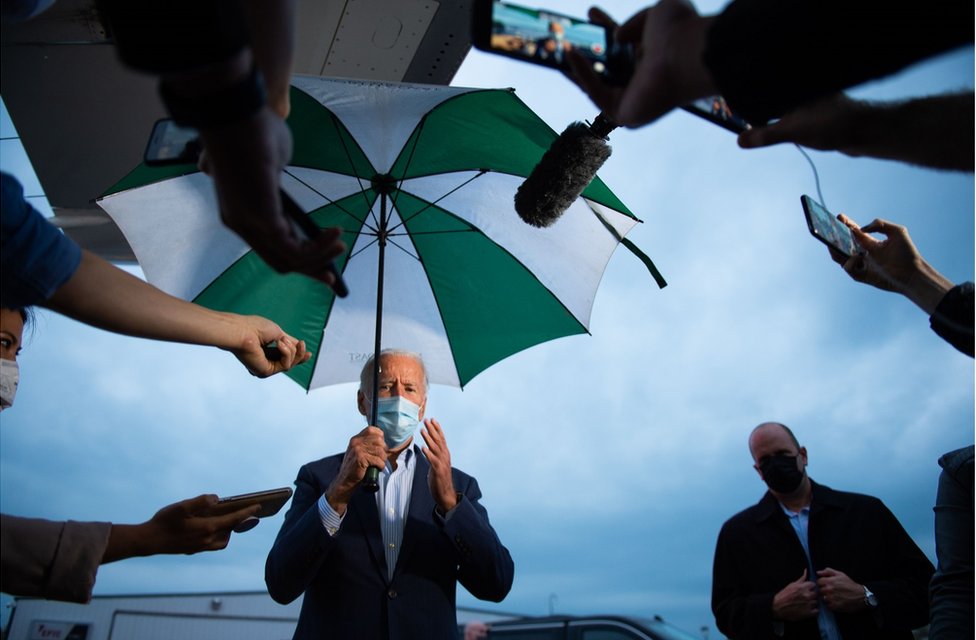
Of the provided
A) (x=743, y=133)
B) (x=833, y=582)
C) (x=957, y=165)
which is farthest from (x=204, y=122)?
(x=833, y=582)

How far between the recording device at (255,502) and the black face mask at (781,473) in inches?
115

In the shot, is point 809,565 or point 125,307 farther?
point 809,565

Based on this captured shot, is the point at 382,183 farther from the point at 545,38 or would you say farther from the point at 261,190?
the point at 261,190

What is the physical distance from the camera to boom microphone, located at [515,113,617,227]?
7.57 feet

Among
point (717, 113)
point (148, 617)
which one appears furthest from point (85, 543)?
point (148, 617)

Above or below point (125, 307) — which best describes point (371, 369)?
above

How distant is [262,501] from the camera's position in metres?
1.43

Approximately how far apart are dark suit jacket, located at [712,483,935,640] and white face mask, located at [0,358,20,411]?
10.2 ft

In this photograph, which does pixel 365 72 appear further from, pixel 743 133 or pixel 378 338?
Result: pixel 743 133

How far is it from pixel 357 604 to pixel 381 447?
63cm

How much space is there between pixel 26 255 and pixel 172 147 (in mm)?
317

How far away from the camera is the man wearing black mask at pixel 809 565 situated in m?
2.85

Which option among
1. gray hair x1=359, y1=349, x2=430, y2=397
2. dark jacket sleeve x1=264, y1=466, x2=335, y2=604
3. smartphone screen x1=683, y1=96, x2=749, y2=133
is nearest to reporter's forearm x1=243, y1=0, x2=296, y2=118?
smartphone screen x1=683, y1=96, x2=749, y2=133

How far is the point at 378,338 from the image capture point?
3.20 meters
